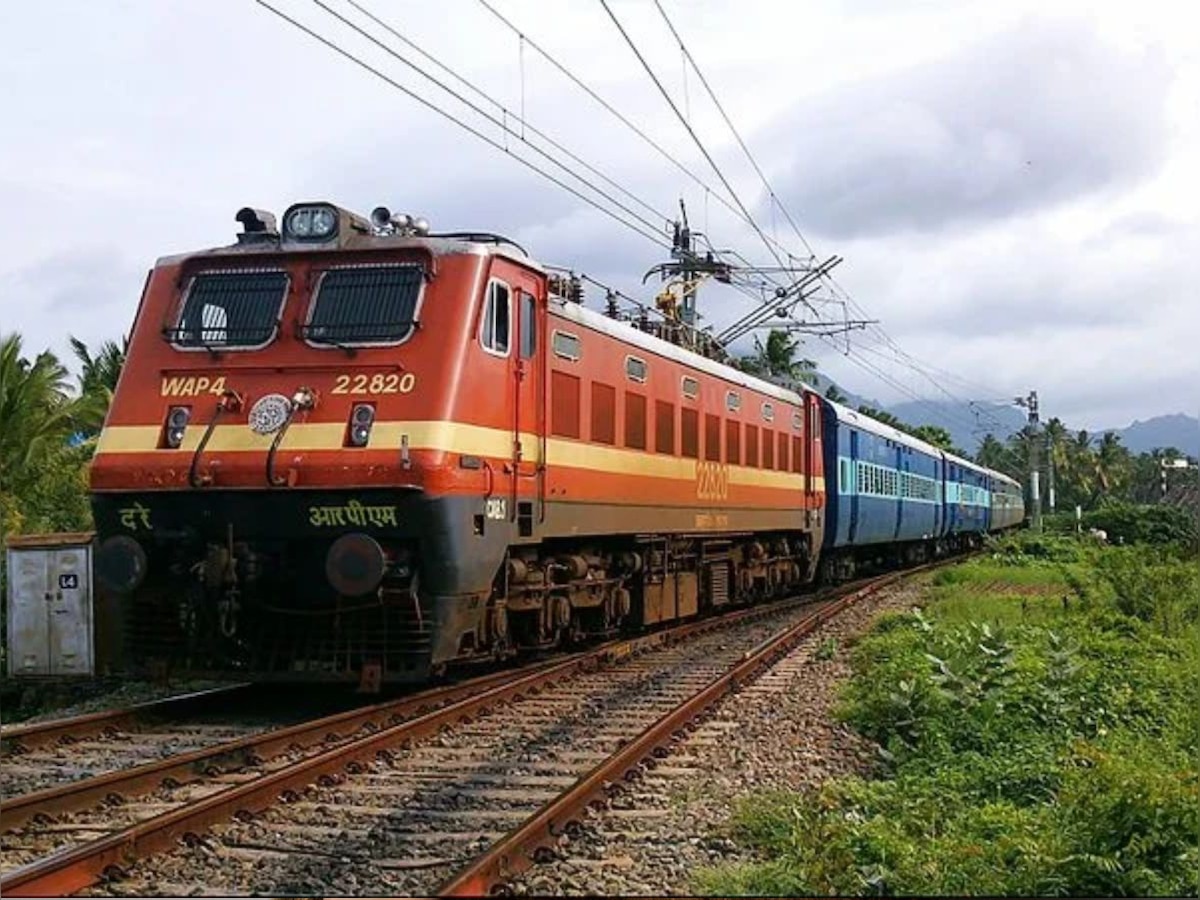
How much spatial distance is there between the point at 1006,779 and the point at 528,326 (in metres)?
5.66

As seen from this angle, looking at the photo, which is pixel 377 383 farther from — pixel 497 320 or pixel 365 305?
pixel 497 320

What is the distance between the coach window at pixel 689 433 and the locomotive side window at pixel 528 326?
14.2 ft

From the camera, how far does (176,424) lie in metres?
10.4

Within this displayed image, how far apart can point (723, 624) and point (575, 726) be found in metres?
8.47

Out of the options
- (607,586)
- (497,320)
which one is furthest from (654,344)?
(497,320)

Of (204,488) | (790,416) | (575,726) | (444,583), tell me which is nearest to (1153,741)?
(575,726)

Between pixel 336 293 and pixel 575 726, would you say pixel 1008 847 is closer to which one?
pixel 575 726

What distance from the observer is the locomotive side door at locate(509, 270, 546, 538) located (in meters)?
11.1

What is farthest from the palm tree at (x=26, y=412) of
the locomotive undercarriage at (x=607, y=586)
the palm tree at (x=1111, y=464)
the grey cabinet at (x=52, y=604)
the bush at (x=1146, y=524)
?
the palm tree at (x=1111, y=464)

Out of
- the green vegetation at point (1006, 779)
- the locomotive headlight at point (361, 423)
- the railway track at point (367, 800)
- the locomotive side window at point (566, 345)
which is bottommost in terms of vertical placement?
the railway track at point (367, 800)

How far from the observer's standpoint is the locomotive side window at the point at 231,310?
35.3 ft

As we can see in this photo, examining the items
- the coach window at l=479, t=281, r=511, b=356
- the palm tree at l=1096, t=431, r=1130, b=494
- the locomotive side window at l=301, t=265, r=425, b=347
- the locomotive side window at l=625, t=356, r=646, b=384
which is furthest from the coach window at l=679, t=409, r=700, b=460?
the palm tree at l=1096, t=431, r=1130, b=494

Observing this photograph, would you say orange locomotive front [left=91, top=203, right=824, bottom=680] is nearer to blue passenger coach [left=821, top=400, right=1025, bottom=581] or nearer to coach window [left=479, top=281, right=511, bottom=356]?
coach window [left=479, top=281, right=511, bottom=356]

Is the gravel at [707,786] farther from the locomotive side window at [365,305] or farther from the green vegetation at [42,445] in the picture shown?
the green vegetation at [42,445]
